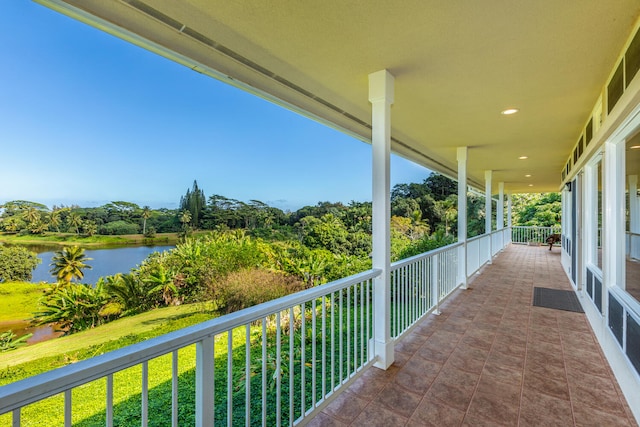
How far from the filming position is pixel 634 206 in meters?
2.86

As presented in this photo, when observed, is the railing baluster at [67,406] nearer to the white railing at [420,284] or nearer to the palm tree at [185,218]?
the white railing at [420,284]

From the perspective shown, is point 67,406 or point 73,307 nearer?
point 67,406

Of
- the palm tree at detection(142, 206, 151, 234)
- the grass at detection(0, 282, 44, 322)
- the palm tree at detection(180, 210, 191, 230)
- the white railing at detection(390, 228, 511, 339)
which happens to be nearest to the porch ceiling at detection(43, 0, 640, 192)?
the white railing at detection(390, 228, 511, 339)

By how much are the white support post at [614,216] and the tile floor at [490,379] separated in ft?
2.55

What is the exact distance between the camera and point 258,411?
2.61 meters

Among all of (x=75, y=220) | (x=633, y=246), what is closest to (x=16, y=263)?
(x=75, y=220)

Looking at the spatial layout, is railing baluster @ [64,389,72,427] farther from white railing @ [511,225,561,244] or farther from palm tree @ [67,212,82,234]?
white railing @ [511,225,561,244]

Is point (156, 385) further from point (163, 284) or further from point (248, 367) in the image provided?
point (248, 367)

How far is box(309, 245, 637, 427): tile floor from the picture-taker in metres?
1.96

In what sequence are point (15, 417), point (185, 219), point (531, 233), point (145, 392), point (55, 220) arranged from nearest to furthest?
point (15, 417) → point (145, 392) → point (55, 220) → point (185, 219) → point (531, 233)

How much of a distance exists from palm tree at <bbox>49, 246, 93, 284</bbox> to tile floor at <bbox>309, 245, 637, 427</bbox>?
283 cm

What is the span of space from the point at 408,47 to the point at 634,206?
285 cm

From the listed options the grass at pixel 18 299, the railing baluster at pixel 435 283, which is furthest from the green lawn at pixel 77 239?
the railing baluster at pixel 435 283

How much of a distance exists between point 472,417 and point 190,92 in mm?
6578
